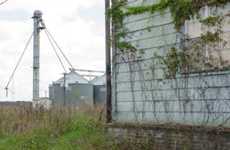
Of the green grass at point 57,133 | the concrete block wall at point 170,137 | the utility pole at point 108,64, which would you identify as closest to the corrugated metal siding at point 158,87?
the utility pole at point 108,64

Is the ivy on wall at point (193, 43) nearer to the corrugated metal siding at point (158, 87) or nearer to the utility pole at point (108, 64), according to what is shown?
the corrugated metal siding at point (158, 87)

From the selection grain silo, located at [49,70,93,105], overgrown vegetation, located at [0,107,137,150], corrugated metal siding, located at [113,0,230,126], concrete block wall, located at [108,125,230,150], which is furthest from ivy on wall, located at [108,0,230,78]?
grain silo, located at [49,70,93,105]

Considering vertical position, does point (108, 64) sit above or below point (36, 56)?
below

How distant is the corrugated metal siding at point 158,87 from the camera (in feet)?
29.1

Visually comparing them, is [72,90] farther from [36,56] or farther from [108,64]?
[108,64]

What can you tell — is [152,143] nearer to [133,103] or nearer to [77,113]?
[133,103]

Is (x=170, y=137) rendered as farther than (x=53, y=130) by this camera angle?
No

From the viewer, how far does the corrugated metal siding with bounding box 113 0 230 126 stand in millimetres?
8875

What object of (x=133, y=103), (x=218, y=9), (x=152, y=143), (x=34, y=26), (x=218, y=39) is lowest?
(x=152, y=143)

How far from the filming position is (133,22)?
36.3 ft

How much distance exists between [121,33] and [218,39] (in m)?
2.93

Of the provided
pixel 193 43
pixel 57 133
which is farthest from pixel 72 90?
pixel 193 43

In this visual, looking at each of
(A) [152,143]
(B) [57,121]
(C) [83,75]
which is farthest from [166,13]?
(C) [83,75]

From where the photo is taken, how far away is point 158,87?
33.4 feet
